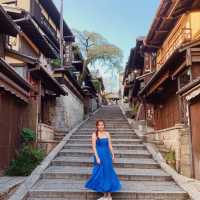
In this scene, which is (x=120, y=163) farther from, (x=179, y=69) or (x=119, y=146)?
(x=179, y=69)

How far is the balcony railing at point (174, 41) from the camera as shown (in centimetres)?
1199

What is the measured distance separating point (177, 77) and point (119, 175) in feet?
16.9

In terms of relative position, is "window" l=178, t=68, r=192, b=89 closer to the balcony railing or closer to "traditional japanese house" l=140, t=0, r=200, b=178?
"traditional japanese house" l=140, t=0, r=200, b=178

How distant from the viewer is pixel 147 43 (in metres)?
17.2

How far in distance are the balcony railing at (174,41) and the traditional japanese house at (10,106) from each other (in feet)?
19.2

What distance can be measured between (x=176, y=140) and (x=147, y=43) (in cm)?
870

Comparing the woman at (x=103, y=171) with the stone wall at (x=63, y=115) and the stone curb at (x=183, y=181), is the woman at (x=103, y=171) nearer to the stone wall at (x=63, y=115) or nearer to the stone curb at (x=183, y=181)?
the stone curb at (x=183, y=181)

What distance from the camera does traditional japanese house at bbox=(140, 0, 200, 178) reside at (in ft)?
29.8

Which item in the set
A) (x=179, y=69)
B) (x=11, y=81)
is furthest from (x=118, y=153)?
(x=11, y=81)

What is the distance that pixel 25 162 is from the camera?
29.3 ft

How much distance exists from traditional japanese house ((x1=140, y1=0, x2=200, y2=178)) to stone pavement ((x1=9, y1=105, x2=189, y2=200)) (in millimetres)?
1005

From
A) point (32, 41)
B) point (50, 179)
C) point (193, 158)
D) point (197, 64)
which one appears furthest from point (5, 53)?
point (193, 158)

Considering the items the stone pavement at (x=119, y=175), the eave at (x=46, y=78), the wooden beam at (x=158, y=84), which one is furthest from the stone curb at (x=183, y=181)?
the eave at (x=46, y=78)

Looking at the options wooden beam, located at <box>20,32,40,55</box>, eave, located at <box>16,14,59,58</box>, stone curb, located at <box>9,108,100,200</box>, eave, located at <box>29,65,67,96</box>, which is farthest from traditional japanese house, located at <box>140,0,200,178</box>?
wooden beam, located at <box>20,32,40,55</box>
